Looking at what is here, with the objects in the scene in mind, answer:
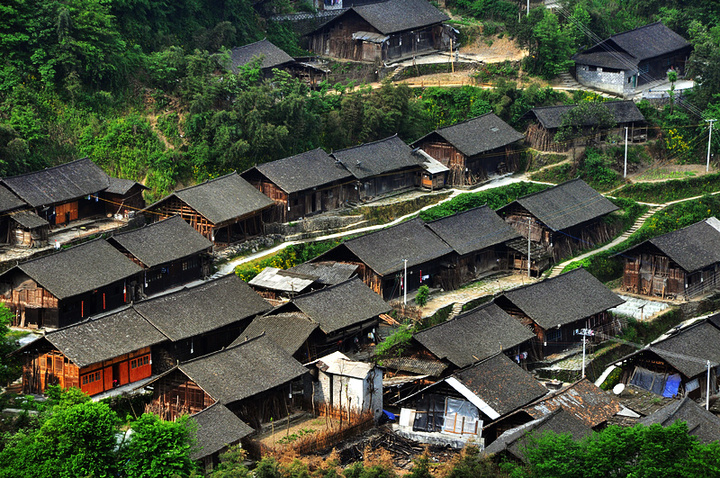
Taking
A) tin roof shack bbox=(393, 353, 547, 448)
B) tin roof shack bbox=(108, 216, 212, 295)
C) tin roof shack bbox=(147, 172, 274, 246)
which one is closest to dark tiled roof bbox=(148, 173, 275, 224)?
tin roof shack bbox=(147, 172, 274, 246)

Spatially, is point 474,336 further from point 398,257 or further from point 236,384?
point 236,384

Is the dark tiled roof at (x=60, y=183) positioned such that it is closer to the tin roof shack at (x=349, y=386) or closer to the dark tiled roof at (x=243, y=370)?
the dark tiled roof at (x=243, y=370)

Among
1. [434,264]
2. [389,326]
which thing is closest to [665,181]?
[434,264]

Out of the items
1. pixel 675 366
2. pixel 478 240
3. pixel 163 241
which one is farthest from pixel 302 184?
pixel 675 366

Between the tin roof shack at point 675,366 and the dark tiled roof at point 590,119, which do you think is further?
the dark tiled roof at point 590,119

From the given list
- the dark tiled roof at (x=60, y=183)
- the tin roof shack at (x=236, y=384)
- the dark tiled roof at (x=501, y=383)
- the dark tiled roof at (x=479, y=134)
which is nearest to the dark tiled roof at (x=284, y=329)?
the tin roof shack at (x=236, y=384)

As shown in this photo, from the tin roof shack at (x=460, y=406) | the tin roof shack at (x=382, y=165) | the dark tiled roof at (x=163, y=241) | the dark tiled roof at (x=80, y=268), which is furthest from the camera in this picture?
the tin roof shack at (x=382, y=165)

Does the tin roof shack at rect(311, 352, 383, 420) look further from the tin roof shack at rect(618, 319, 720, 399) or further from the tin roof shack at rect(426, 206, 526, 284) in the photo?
the tin roof shack at rect(426, 206, 526, 284)
